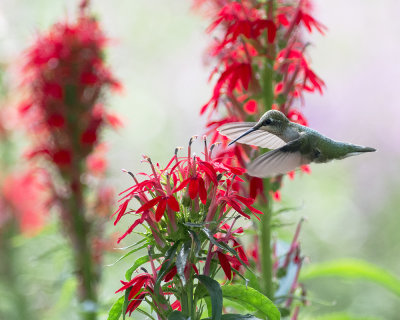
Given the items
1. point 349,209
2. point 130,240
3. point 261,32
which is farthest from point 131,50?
point 261,32

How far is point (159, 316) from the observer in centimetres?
107

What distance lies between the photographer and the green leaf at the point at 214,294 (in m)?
0.95

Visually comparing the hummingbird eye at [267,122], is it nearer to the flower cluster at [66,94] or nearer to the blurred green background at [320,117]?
the flower cluster at [66,94]

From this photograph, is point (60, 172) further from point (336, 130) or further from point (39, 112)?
point (336, 130)

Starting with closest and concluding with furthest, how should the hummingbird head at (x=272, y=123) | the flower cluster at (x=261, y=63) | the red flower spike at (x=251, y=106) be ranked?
the hummingbird head at (x=272, y=123), the flower cluster at (x=261, y=63), the red flower spike at (x=251, y=106)

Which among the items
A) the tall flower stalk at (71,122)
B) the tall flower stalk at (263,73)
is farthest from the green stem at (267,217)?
the tall flower stalk at (71,122)

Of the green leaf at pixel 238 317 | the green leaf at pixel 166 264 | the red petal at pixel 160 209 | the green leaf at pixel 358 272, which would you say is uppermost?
the red petal at pixel 160 209

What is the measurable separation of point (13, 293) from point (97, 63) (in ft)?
3.48

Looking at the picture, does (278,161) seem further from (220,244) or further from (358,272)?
(358,272)

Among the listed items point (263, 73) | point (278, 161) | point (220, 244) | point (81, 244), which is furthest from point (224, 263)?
point (81, 244)

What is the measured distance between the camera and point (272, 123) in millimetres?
1242

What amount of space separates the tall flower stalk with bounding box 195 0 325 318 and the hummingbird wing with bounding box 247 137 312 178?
0.17m

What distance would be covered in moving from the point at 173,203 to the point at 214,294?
14 cm

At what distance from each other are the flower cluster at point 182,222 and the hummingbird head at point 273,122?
153 millimetres
